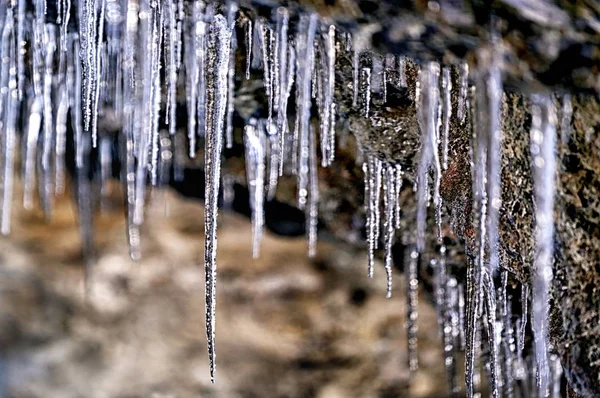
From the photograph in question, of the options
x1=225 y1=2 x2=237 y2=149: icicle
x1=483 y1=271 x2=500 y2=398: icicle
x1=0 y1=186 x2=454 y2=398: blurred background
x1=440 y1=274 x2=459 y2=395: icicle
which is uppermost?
x1=225 y1=2 x2=237 y2=149: icicle

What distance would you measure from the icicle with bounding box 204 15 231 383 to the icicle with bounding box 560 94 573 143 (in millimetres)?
782

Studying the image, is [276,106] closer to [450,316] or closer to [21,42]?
[21,42]

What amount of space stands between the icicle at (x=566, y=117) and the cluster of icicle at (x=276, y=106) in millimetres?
32

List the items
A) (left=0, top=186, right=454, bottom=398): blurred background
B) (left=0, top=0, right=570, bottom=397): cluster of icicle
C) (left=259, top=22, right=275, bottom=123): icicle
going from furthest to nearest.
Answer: (left=0, top=186, right=454, bottom=398): blurred background, (left=259, top=22, right=275, bottom=123): icicle, (left=0, top=0, right=570, bottom=397): cluster of icicle

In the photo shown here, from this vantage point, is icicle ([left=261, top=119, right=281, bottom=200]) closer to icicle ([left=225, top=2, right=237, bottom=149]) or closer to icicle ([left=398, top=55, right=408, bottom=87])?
icicle ([left=225, top=2, right=237, bottom=149])

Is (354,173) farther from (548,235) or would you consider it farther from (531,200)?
(548,235)

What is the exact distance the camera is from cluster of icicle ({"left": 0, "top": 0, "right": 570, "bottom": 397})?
4.91ft

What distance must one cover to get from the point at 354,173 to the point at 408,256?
0.41m

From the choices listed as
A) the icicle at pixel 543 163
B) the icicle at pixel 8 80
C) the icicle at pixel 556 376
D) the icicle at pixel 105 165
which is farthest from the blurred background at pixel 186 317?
the icicle at pixel 543 163

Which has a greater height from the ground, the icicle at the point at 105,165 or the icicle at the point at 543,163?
the icicle at the point at 543,163

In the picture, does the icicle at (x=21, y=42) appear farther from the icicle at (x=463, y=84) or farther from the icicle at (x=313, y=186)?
the icicle at (x=463, y=84)

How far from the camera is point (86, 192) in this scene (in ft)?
14.1

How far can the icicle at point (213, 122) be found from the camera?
1826 millimetres

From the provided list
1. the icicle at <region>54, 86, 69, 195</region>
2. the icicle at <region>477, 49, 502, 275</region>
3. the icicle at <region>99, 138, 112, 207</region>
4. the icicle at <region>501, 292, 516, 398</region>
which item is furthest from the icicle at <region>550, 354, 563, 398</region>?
the icicle at <region>99, 138, 112, 207</region>
